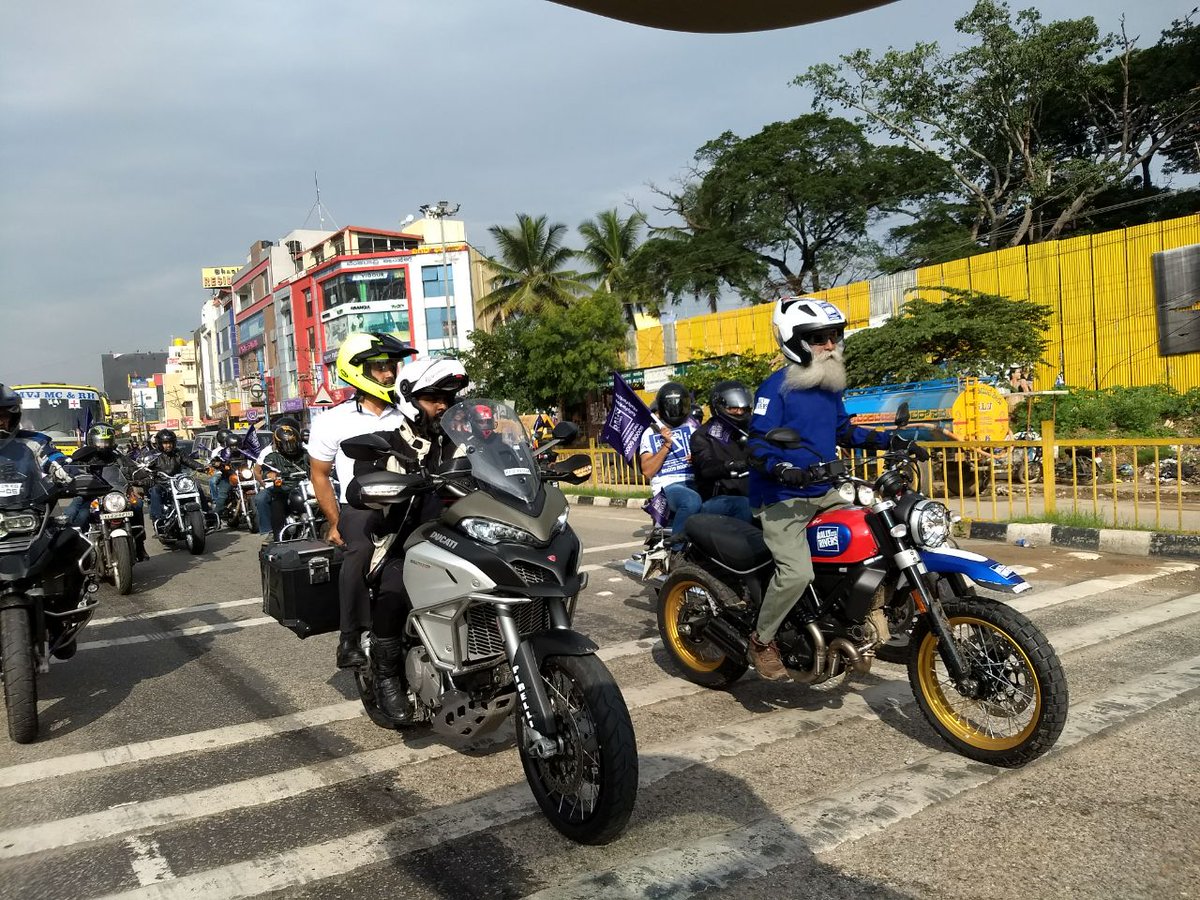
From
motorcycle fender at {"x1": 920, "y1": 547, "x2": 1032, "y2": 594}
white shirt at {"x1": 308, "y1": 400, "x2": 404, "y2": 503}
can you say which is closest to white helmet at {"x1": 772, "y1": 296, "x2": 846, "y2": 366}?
motorcycle fender at {"x1": 920, "y1": 547, "x2": 1032, "y2": 594}

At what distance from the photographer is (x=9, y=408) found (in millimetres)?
5816

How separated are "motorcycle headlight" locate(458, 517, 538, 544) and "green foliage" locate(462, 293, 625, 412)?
30066 millimetres

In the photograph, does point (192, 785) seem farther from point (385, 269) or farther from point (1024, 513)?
point (385, 269)

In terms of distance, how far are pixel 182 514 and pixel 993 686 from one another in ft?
36.2

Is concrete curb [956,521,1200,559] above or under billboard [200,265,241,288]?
under

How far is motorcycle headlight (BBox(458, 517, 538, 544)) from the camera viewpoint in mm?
3229

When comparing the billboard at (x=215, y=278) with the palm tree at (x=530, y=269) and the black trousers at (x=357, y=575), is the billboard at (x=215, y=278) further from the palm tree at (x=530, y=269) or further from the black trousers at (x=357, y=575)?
the black trousers at (x=357, y=575)

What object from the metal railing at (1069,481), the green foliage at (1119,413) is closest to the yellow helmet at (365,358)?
the metal railing at (1069,481)

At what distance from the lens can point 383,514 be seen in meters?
4.06

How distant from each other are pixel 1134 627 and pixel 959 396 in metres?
8.20

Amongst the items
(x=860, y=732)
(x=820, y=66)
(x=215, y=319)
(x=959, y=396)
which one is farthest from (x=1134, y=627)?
(x=215, y=319)

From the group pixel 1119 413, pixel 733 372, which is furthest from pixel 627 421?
pixel 733 372

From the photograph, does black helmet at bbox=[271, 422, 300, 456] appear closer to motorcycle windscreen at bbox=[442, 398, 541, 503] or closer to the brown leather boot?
motorcycle windscreen at bbox=[442, 398, 541, 503]

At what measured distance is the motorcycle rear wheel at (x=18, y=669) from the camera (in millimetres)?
4500
